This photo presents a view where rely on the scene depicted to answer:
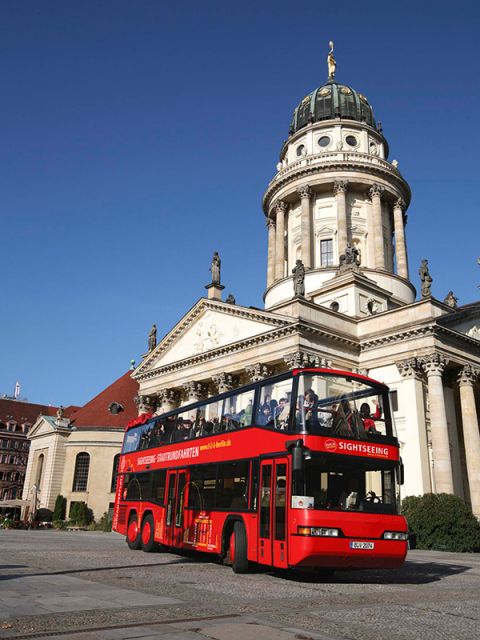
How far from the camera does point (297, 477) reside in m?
12.7

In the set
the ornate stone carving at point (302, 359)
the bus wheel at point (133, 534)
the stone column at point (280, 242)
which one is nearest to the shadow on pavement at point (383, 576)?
the bus wheel at point (133, 534)

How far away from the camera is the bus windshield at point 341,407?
43.3 feet

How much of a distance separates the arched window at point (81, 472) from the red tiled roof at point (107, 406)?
3.14 meters

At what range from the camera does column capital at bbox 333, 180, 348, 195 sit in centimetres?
5031

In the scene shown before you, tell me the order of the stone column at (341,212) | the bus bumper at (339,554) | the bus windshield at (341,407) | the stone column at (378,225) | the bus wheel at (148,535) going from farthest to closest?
the stone column at (378,225) → the stone column at (341,212) → the bus wheel at (148,535) → the bus windshield at (341,407) → the bus bumper at (339,554)

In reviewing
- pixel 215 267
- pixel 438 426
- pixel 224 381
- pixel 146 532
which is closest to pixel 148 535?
pixel 146 532

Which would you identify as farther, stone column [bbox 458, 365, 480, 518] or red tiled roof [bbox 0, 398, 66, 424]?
red tiled roof [bbox 0, 398, 66, 424]

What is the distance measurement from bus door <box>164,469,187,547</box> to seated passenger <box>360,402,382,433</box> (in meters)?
6.06

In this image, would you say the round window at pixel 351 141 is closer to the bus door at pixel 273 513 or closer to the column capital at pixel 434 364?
the column capital at pixel 434 364

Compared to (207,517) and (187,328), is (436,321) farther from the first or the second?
(207,517)

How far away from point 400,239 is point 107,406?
32681mm

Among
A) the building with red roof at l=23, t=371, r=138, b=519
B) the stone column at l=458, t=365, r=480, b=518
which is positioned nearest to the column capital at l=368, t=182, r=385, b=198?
the stone column at l=458, t=365, r=480, b=518

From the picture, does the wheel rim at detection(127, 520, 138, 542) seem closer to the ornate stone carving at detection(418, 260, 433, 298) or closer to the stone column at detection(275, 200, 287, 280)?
the ornate stone carving at detection(418, 260, 433, 298)

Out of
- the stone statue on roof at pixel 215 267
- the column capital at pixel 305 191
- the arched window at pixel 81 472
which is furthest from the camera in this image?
the arched window at pixel 81 472
